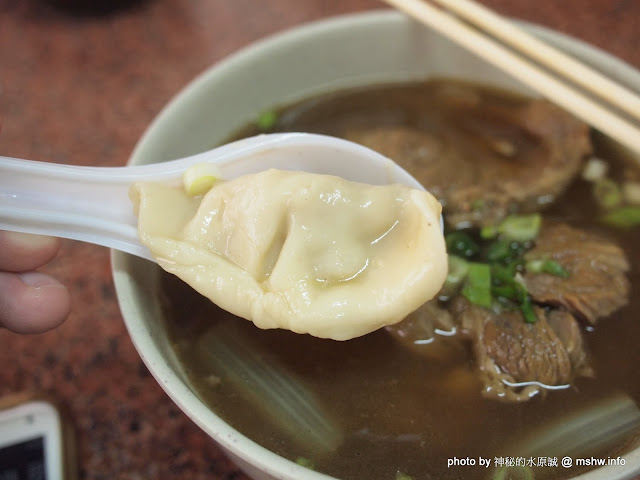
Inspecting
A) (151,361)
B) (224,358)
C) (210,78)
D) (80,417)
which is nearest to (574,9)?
(210,78)

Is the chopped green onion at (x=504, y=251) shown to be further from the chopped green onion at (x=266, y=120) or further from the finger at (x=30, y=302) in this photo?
the finger at (x=30, y=302)

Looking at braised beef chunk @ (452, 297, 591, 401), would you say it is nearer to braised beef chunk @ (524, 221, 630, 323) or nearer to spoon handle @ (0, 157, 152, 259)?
braised beef chunk @ (524, 221, 630, 323)

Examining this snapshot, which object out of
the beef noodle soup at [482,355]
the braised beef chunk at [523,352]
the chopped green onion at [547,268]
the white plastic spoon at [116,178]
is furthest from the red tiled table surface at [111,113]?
the chopped green onion at [547,268]

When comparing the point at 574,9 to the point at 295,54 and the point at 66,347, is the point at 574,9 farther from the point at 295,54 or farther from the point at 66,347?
the point at 66,347

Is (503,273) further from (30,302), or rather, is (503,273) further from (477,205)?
(30,302)

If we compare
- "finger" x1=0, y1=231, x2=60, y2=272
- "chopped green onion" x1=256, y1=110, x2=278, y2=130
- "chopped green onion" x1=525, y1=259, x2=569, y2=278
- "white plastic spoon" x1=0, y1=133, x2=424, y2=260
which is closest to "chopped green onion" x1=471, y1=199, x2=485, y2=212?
"chopped green onion" x1=525, y1=259, x2=569, y2=278

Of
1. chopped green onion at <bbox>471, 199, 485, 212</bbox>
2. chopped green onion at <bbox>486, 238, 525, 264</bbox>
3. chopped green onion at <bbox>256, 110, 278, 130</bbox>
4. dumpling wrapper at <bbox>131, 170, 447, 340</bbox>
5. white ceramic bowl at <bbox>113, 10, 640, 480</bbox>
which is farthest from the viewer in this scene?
chopped green onion at <bbox>256, 110, 278, 130</bbox>
